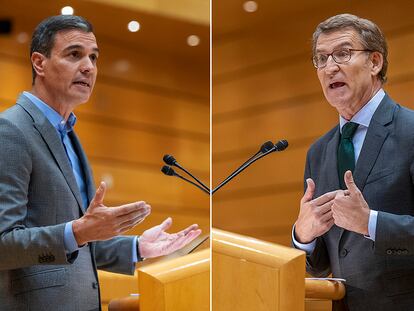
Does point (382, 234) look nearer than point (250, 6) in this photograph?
Yes

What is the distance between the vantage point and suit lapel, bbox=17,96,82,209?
1949mm

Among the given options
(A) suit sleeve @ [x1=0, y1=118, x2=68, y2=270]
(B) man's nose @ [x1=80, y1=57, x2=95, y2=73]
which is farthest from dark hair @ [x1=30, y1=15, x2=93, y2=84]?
(A) suit sleeve @ [x1=0, y1=118, x2=68, y2=270]

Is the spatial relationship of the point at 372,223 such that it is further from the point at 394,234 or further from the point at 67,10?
the point at 67,10

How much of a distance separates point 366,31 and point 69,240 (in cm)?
105

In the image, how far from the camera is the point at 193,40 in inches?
94.3

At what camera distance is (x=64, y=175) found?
1944 mm

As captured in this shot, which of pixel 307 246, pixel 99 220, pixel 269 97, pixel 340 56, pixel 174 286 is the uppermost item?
pixel 340 56

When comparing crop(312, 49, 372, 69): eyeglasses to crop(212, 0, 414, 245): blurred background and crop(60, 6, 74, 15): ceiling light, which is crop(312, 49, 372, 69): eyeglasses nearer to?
crop(212, 0, 414, 245): blurred background

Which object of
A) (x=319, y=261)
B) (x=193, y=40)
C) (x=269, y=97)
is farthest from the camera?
(x=193, y=40)

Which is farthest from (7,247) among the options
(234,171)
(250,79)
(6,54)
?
(250,79)

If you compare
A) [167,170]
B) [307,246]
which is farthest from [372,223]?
[167,170]

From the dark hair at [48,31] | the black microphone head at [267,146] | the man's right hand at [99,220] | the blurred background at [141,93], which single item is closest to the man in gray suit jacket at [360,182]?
the black microphone head at [267,146]

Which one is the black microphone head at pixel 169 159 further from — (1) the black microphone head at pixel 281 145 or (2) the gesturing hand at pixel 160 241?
(1) the black microphone head at pixel 281 145

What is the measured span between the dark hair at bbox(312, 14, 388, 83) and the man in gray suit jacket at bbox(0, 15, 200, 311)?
0.75m
